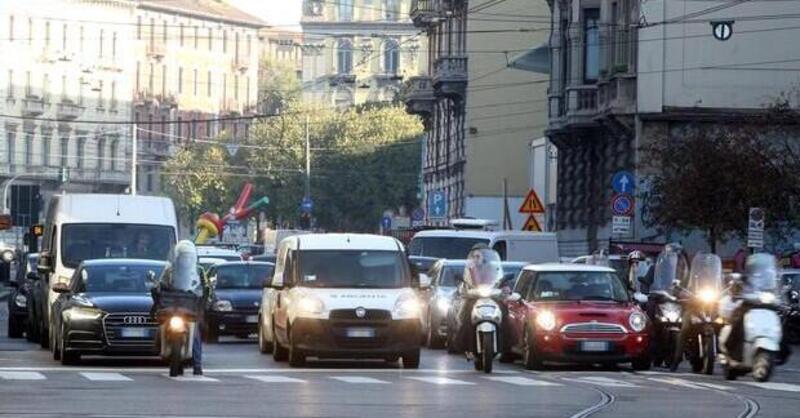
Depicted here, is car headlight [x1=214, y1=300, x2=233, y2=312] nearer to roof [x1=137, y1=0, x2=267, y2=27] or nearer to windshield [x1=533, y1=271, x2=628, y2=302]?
windshield [x1=533, y1=271, x2=628, y2=302]

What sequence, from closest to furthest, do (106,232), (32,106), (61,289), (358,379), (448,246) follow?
(358,379) < (61,289) < (106,232) < (448,246) < (32,106)

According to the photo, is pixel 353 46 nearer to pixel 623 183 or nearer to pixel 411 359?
pixel 623 183

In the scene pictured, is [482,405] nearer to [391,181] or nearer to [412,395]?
[412,395]

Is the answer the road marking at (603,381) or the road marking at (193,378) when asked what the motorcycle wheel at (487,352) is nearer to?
the road marking at (603,381)

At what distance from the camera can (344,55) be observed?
631 ft

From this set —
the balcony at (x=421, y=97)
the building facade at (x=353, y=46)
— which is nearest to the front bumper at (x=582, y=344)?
the balcony at (x=421, y=97)

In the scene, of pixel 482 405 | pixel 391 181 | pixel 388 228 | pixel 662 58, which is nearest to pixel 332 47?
pixel 391 181

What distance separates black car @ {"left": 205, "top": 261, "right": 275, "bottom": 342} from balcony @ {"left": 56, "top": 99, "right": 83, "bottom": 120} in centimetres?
9637

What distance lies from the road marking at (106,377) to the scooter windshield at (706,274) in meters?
7.97

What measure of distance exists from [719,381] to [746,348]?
0.85 m

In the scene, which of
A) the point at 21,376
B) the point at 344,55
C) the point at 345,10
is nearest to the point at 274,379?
the point at 21,376

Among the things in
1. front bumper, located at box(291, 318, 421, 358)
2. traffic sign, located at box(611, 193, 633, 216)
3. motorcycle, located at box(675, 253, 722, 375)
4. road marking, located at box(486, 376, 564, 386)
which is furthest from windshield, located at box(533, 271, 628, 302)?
traffic sign, located at box(611, 193, 633, 216)

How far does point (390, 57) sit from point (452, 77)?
8912 cm

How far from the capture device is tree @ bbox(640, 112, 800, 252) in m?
56.5
